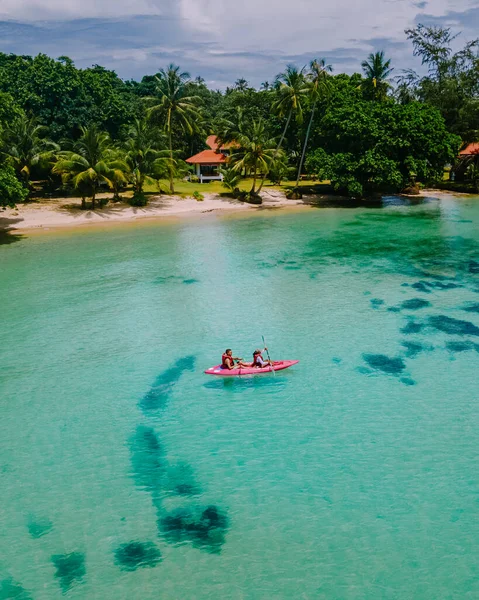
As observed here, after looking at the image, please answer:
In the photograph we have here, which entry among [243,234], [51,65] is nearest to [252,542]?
[243,234]

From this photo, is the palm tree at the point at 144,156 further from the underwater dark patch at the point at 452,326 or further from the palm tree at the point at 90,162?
the underwater dark patch at the point at 452,326

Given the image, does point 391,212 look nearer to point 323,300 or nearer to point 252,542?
point 323,300

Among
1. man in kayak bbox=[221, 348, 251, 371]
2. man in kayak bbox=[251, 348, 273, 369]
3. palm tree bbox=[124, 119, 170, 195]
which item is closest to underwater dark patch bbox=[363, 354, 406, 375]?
man in kayak bbox=[251, 348, 273, 369]

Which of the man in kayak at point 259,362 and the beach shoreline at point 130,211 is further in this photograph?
the beach shoreline at point 130,211

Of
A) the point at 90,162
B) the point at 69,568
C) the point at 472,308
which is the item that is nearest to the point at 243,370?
the point at 69,568

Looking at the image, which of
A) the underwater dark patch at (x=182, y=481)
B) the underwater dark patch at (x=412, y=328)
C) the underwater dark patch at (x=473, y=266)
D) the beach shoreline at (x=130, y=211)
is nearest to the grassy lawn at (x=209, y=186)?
the beach shoreline at (x=130, y=211)
